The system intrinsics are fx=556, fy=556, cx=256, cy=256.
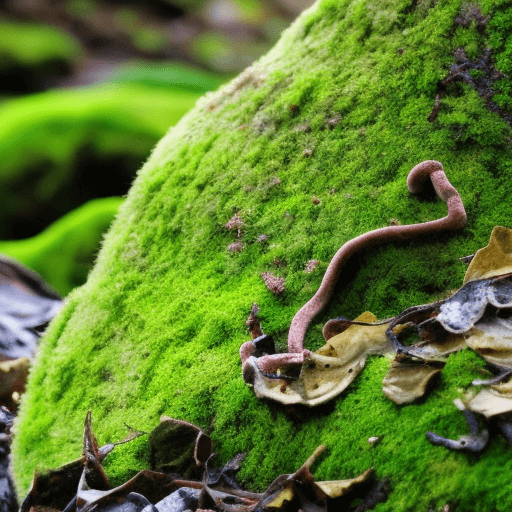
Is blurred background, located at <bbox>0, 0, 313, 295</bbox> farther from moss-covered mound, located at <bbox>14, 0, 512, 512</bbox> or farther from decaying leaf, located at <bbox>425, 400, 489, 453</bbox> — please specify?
decaying leaf, located at <bbox>425, 400, 489, 453</bbox>

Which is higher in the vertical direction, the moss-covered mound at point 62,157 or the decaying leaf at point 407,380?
the moss-covered mound at point 62,157

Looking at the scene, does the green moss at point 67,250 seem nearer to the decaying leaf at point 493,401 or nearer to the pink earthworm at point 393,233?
the pink earthworm at point 393,233

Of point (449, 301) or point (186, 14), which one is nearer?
point (449, 301)

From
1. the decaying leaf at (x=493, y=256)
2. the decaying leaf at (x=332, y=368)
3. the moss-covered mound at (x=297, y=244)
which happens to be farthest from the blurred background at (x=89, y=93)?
the decaying leaf at (x=493, y=256)

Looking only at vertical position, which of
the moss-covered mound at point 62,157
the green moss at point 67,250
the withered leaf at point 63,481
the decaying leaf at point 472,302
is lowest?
the withered leaf at point 63,481

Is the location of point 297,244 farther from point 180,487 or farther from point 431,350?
point 180,487

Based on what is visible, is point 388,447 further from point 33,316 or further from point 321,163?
point 33,316

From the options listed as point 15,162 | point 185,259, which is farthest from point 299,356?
point 15,162
